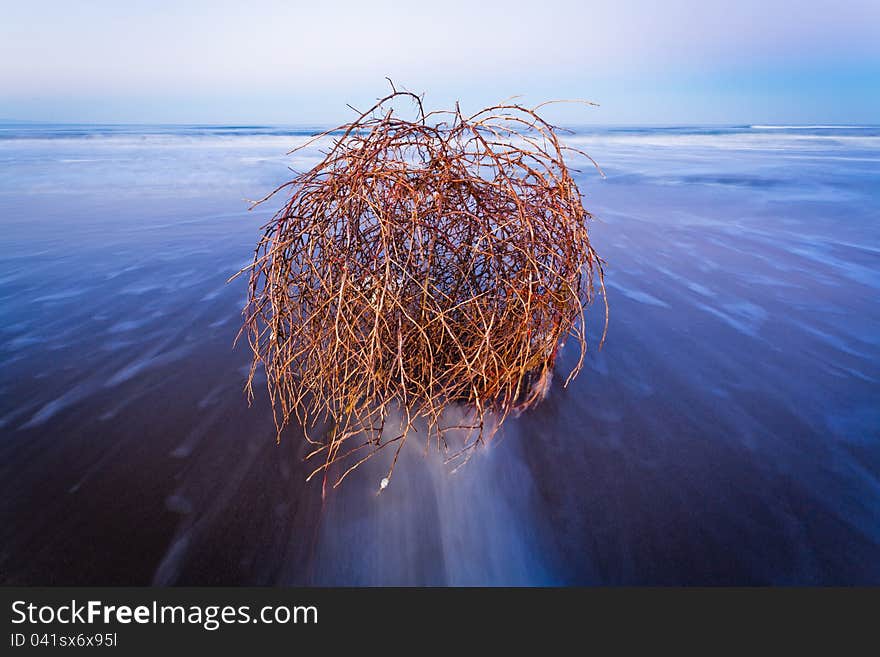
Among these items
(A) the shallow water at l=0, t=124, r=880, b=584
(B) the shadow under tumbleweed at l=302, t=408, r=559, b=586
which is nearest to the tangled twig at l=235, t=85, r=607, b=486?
(B) the shadow under tumbleweed at l=302, t=408, r=559, b=586

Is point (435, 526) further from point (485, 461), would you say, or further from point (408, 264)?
point (408, 264)

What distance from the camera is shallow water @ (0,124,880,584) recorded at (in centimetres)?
203

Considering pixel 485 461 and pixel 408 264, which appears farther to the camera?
pixel 485 461

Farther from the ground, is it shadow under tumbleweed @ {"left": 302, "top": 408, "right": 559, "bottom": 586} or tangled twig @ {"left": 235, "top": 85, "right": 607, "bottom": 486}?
tangled twig @ {"left": 235, "top": 85, "right": 607, "bottom": 486}

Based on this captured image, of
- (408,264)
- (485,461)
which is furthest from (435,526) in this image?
(408,264)

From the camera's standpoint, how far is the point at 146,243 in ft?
20.9

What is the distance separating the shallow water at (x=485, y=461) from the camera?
2031 mm

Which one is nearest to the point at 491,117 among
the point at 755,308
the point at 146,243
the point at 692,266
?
the point at 755,308

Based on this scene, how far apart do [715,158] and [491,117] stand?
21.7 meters

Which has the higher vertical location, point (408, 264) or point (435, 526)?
point (408, 264)

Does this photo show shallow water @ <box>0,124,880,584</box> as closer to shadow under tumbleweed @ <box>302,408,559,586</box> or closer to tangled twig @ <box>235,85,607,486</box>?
shadow under tumbleweed @ <box>302,408,559,586</box>

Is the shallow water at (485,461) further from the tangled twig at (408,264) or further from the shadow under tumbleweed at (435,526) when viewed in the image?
the tangled twig at (408,264)

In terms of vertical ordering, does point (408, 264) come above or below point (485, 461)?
above

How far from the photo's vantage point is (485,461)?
2529 mm
